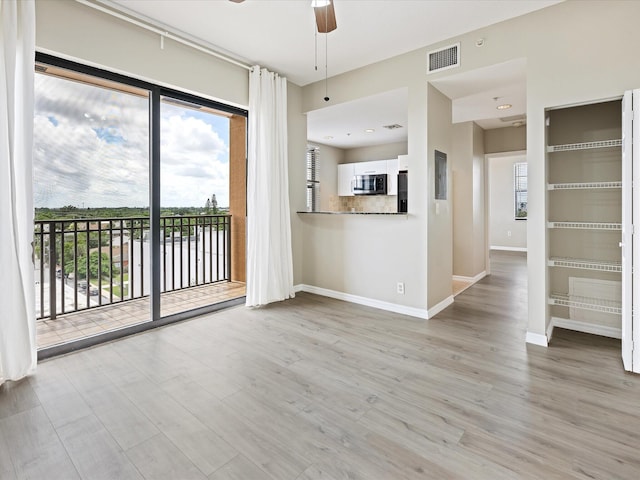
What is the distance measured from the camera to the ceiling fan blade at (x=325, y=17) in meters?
2.41

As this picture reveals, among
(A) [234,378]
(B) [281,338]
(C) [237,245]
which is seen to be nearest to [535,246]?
(B) [281,338]

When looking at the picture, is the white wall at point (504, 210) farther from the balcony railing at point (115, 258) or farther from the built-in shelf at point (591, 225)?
the balcony railing at point (115, 258)

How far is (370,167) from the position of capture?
7047 mm

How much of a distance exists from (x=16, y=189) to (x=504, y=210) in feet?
32.4

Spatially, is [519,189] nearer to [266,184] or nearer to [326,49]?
[326,49]

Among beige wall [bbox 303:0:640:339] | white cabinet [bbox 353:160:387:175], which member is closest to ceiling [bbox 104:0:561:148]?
beige wall [bbox 303:0:640:339]

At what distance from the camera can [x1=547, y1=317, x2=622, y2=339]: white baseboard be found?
10.0 feet

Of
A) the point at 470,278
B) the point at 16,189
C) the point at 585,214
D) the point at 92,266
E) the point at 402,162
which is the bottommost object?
the point at 470,278

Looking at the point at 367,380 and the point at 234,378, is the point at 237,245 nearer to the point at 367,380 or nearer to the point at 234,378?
the point at 234,378

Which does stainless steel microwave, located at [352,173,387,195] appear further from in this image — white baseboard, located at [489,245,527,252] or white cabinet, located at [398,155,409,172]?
white baseboard, located at [489,245,527,252]

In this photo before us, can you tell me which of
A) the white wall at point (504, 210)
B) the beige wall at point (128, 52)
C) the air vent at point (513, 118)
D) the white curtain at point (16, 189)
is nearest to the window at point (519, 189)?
the white wall at point (504, 210)

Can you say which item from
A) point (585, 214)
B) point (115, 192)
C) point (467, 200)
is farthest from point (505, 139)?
point (115, 192)

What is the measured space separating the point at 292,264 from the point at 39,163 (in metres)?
2.76

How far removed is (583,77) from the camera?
2.62 metres
